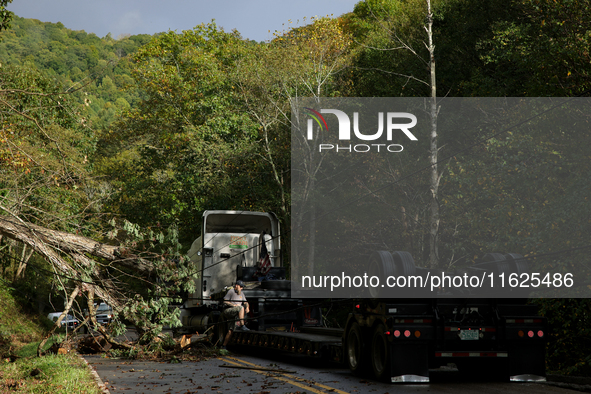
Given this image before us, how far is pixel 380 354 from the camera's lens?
9.93 m

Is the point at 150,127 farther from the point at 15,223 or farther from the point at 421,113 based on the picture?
the point at 15,223

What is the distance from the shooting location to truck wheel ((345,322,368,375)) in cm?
1040

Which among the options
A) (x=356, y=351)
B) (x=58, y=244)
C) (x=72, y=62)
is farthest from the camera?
(x=72, y=62)

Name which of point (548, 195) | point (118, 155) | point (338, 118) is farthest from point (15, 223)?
point (118, 155)

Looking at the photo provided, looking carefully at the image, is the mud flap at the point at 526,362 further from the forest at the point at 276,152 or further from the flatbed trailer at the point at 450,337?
the forest at the point at 276,152

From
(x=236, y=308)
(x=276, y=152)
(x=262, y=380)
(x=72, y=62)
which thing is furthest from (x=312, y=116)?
(x=72, y=62)

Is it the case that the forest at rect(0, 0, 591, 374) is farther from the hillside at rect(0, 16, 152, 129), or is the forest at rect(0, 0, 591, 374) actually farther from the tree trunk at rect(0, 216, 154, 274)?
the hillside at rect(0, 16, 152, 129)

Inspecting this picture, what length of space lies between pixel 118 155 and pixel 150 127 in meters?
16.6

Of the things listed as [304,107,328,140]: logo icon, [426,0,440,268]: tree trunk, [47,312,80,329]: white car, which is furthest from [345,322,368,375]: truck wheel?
[304,107,328,140]: logo icon

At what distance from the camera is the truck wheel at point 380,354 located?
956cm

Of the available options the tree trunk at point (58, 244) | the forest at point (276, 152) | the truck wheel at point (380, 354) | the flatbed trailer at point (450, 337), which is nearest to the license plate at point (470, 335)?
the flatbed trailer at point (450, 337)

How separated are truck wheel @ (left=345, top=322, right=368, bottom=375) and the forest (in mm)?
3481

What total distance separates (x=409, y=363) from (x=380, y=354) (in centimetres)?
61

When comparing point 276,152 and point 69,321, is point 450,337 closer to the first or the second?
point 69,321
